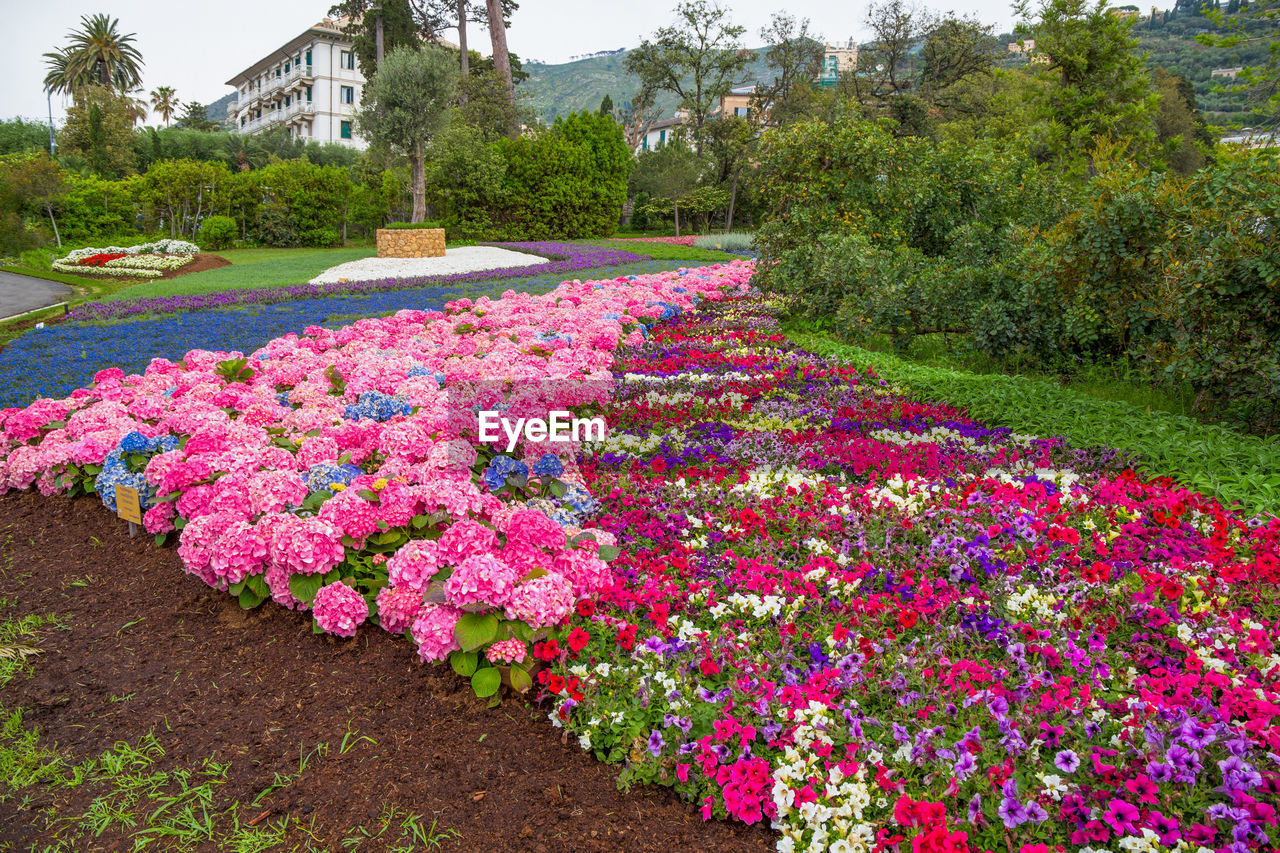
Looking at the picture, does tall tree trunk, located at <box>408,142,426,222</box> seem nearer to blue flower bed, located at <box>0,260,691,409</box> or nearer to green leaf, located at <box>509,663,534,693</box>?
blue flower bed, located at <box>0,260,691,409</box>

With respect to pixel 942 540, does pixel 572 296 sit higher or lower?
higher

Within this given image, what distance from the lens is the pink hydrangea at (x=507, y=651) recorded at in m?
2.67

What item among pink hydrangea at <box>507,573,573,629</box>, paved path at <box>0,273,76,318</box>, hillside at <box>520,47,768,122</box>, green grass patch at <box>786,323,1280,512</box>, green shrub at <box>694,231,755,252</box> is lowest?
pink hydrangea at <box>507,573,573,629</box>

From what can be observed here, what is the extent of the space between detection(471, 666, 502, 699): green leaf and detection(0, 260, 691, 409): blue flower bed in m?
5.26

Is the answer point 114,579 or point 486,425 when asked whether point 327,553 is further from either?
point 114,579

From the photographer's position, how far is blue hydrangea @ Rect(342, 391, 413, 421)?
4.31 meters

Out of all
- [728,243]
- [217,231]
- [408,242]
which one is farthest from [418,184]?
[728,243]

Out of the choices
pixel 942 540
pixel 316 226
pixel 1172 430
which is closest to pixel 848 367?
pixel 1172 430

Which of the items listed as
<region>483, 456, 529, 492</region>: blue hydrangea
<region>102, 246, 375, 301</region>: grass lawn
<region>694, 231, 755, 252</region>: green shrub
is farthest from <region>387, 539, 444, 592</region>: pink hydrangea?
<region>694, 231, 755, 252</region>: green shrub

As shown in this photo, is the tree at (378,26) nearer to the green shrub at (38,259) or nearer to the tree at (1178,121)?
the green shrub at (38,259)

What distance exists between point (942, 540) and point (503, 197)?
27.0 m

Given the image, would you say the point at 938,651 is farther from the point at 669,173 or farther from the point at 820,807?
the point at 669,173

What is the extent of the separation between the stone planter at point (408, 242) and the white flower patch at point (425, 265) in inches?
11.8

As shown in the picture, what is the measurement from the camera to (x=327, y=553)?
3.08 metres
